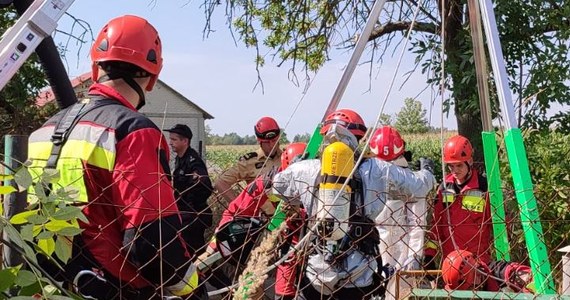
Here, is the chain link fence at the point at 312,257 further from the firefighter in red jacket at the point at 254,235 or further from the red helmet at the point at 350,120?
the red helmet at the point at 350,120

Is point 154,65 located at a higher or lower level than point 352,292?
higher

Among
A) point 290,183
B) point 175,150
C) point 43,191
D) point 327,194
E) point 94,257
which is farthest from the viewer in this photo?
point 175,150

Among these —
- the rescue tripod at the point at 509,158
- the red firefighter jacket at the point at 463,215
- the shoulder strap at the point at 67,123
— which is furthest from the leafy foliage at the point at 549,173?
the shoulder strap at the point at 67,123

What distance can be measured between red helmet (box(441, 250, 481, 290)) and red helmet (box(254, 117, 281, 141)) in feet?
8.98

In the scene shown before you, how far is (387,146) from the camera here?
190 inches

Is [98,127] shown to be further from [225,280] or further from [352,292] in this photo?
[225,280]

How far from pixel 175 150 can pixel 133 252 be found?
4529 millimetres

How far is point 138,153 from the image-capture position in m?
2.07

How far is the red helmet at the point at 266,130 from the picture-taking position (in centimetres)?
645

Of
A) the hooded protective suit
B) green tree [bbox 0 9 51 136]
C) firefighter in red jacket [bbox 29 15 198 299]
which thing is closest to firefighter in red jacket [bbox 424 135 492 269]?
the hooded protective suit

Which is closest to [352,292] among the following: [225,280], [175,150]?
[225,280]

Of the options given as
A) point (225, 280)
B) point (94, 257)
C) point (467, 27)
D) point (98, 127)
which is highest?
point (467, 27)

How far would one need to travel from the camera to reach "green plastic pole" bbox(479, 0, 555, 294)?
3590mm

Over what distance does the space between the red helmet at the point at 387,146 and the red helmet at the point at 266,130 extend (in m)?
1.72
